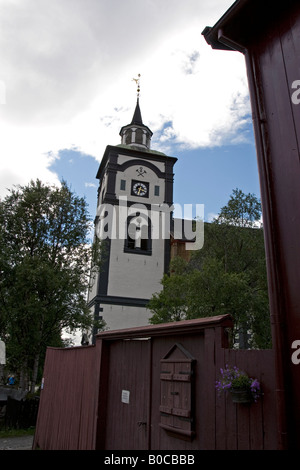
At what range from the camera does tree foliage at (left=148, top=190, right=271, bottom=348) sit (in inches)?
586

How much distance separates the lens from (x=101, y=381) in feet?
22.3

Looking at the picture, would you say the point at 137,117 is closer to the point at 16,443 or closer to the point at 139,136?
the point at 139,136

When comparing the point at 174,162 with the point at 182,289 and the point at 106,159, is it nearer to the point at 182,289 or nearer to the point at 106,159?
the point at 106,159

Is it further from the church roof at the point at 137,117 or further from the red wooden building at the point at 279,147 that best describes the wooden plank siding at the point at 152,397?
the church roof at the point at 137,117

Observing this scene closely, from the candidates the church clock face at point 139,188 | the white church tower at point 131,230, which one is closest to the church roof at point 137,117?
the white church tower at point 131,230

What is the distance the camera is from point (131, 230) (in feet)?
86.8

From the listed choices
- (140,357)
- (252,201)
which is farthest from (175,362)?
(252,201)

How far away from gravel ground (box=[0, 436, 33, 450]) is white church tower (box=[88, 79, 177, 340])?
41.7 feet

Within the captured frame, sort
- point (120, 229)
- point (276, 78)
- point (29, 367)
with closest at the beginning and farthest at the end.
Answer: point (276, 78) → point (29, 367) → point (120, 229)

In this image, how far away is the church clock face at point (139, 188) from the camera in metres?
27.9

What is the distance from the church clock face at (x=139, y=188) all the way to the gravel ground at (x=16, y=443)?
1931 cm

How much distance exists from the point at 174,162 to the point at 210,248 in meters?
A: 12.6

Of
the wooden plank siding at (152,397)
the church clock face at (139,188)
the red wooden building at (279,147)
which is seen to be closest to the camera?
the red wooden building at (279,147)

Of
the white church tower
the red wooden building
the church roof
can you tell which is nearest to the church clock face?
the white church tower
